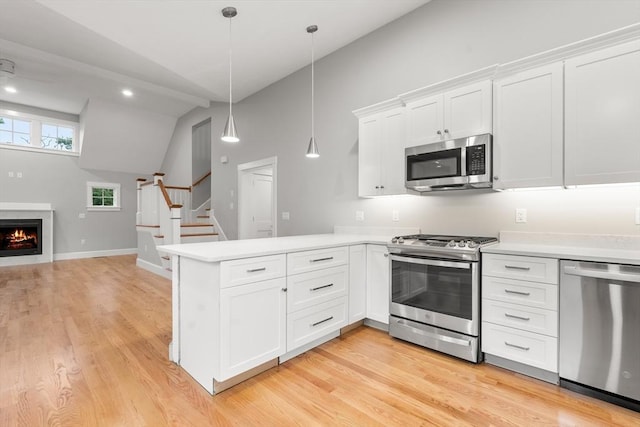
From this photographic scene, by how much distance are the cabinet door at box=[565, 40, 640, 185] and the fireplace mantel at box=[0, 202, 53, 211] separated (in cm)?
967

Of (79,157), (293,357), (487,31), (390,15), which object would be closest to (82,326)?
(293,357)

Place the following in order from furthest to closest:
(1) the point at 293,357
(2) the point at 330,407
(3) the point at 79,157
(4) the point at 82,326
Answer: (3) the point at 79,157 < (4) the point at 82,326 < (1) the point at 293,357 < (2) the point at 330,407

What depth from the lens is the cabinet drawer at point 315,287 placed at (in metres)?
2.37

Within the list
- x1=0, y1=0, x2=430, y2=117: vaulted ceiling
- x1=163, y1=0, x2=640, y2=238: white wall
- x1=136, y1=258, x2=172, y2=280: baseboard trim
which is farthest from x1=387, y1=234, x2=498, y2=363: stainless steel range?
x1=136, y1=258, x2=172, y2=280: baseboard trim

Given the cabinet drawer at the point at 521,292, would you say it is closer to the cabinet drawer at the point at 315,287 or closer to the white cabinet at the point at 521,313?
the white cabinet at the point at 521,313

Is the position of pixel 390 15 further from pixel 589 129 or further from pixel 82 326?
pixel 82 326

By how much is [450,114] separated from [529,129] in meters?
0.62

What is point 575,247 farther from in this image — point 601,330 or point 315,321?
point 315,321

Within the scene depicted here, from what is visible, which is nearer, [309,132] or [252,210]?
[309,132]

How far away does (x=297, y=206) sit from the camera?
14.9 feet

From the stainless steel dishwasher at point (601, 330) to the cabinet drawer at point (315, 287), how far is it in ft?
5.33

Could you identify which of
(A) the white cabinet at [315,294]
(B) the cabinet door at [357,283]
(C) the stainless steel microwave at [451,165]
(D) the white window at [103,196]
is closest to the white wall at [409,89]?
(C) the stainless steel microwave at [451,165]

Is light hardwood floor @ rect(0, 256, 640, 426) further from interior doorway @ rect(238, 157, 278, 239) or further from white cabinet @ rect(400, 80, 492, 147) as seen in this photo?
interior doorway @ rect(238, 157, 278, 239)

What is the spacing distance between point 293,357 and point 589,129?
2726 mm
